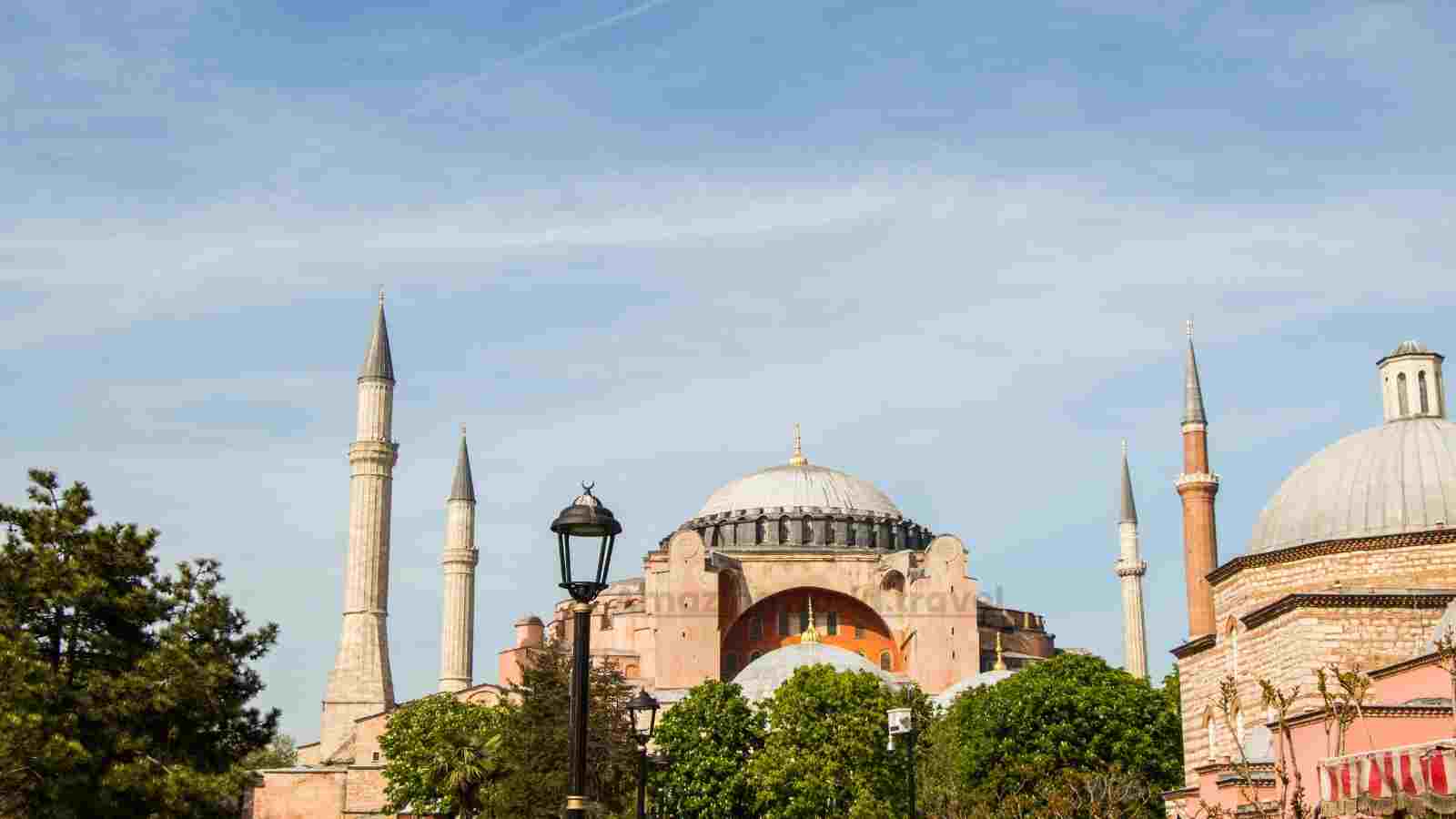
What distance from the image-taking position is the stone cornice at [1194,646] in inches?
1199

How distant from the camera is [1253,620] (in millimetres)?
27812

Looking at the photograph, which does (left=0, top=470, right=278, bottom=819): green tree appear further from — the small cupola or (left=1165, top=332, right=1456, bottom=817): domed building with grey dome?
the small cupola

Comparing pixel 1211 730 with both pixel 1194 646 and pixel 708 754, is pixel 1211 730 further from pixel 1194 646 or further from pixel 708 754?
pixel 708 754

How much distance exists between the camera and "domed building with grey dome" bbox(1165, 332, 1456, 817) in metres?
26.1

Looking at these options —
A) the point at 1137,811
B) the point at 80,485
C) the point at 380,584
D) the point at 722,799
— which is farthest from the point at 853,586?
the point at 80,485

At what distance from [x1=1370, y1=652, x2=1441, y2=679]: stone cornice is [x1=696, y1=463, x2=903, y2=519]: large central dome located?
3428 cm

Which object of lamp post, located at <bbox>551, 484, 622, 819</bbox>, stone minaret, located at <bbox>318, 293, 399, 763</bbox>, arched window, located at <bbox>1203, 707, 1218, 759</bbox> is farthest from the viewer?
stone minaret, located at <bbox>318, 293, 399, 763</bbox>

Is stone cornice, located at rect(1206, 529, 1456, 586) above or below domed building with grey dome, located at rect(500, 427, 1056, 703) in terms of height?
below

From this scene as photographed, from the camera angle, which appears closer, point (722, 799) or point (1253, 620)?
point (1253, 620)

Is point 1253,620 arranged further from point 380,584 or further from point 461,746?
point 380,584

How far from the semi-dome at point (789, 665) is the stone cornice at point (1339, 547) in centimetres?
1783

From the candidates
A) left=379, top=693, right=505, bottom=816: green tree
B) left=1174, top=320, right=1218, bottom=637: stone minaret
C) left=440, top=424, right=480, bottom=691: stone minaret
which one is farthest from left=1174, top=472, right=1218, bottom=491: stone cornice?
left=440, top=424, right=480, bottom=691: stone minaret

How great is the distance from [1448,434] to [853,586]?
27.5 metres

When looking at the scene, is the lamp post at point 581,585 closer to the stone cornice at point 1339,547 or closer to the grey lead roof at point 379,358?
the stone cornice at point 1339,547
